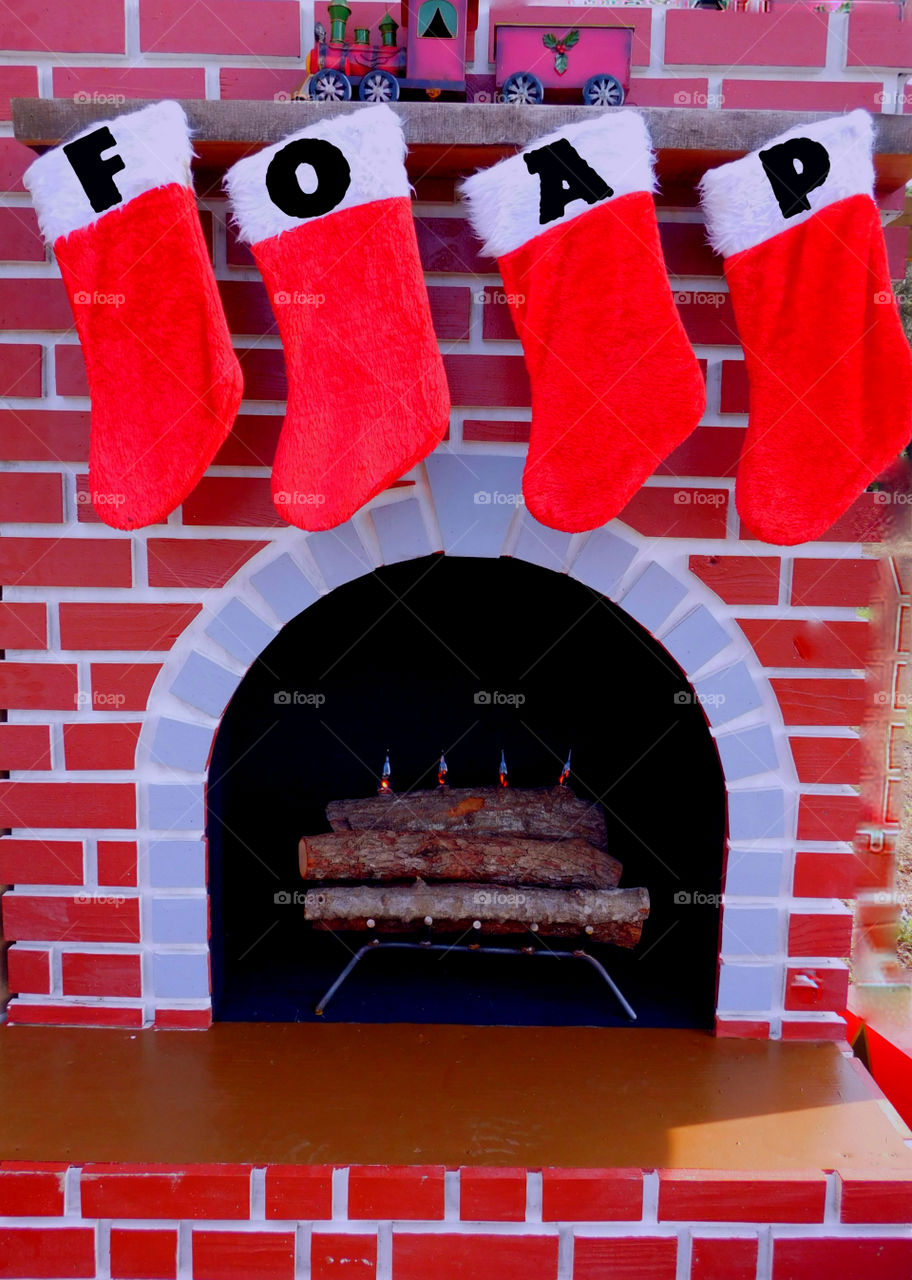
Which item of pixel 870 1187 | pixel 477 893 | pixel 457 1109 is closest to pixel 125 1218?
pixel 457 1109

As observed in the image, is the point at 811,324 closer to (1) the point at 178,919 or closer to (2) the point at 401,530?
(2) the point at 401,530

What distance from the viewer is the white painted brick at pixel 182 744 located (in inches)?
61.1

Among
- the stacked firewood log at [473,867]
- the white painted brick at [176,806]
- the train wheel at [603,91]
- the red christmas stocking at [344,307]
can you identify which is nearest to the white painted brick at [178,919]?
the white painted brick at [176,806]

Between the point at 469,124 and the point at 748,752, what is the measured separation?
1105mm

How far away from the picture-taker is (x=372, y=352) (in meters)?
1.24

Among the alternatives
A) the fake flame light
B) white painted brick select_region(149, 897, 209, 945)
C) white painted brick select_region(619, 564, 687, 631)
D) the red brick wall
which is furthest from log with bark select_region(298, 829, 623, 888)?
white painted brick select_region(619, 564, 687, 631)

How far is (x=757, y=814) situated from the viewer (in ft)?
5.16

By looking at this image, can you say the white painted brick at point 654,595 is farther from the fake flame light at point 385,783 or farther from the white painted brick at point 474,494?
the fake flame light at point 385,783

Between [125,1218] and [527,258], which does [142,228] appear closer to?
[527,258]

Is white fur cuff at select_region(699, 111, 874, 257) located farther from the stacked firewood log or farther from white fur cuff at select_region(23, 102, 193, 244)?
the stacked firewood log

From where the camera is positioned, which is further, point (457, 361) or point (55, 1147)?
point (457, 361)

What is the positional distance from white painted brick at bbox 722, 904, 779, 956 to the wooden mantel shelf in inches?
49.1

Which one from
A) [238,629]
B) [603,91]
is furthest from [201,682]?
[603,91]

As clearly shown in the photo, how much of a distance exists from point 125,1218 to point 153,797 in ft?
2.10
